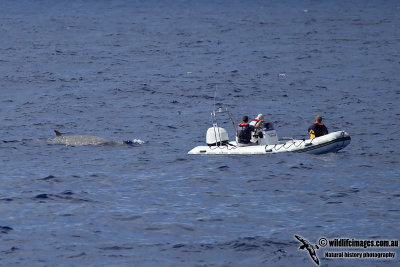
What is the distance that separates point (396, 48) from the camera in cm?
6544

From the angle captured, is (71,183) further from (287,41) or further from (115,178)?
(287,41)

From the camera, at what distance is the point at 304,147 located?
28.6 metres

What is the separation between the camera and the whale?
30.7 metres

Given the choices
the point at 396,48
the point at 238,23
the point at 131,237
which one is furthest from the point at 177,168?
the point at 238,23

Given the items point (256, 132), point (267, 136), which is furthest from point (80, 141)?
point (267, 136)

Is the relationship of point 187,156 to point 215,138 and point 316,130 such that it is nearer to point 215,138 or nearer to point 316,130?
point 215,138

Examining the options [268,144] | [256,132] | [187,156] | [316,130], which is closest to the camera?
[187,156]

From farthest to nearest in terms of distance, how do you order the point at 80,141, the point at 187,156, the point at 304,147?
the point at 80,141 < the point at 187,156 < the point at 304,147

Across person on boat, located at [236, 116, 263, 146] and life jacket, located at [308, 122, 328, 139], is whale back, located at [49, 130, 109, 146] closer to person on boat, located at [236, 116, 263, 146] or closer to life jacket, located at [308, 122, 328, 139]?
person on boat, located at [236, 116, 263, 146]

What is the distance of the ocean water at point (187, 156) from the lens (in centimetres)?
1931

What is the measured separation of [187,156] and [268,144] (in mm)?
2897

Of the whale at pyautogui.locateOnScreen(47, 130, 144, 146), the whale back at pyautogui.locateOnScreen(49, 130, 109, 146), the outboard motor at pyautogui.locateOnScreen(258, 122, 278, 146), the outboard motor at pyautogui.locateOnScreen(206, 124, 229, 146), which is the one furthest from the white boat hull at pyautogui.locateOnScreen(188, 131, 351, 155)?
the whale back at pyautogui.locateOnScreen(49, 130, 109, 146)

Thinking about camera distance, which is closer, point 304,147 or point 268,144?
point 304,147

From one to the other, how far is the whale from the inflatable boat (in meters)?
3.06
